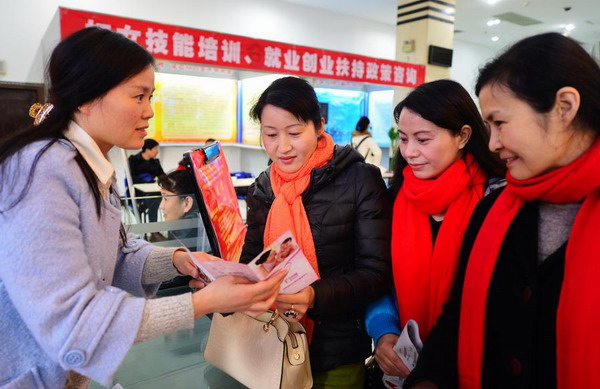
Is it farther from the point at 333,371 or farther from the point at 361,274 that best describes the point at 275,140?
the point at 333,371

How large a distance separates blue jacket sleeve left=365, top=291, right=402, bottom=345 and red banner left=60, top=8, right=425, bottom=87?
275 cm

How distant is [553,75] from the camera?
3.13 feet

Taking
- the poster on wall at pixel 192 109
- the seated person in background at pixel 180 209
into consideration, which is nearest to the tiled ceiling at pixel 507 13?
the poster on wall at pixel 192 109

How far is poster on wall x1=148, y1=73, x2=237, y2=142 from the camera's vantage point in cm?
756

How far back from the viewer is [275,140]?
1568 millimetres

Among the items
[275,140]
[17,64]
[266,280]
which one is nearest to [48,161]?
[266,280]

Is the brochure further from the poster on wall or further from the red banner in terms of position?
the poster on wall

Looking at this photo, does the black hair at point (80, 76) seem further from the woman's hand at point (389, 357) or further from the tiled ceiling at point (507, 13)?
the tiled ceiling at point (507, 13)

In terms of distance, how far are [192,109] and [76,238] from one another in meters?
7.38

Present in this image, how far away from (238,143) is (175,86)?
5.72 ft

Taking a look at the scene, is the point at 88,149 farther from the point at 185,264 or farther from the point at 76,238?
the point at 185,264

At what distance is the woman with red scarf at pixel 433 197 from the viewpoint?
1441mm

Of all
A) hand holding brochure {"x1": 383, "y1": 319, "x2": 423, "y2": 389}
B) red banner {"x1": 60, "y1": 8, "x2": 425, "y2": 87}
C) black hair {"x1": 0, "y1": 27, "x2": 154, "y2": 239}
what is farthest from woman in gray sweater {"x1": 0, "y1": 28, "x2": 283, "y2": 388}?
red banner {"x1": 60, "y1": 8, "x2": 425, "y2": 87}

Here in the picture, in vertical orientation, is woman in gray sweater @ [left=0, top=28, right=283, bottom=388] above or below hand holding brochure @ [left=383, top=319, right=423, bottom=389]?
above
